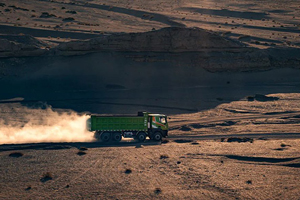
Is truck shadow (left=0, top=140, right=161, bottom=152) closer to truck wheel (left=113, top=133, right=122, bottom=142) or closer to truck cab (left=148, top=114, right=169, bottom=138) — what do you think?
truck wheel (left=113, top=133, right=122, bottom=142)

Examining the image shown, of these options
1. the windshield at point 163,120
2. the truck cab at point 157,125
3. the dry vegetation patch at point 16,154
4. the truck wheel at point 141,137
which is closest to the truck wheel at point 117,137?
the truck wheel at point 141,137

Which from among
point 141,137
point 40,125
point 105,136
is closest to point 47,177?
point 105,136

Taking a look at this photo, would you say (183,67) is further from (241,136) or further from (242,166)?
(242,166)

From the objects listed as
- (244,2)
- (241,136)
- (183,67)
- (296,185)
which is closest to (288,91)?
(183,67)

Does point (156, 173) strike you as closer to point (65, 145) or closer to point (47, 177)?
point (47, 177)

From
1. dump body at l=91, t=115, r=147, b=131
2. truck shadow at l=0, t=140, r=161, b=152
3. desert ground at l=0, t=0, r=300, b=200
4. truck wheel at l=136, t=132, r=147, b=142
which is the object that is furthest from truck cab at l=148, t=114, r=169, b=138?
truck shadow at l=0, t=140, r=161, b=152

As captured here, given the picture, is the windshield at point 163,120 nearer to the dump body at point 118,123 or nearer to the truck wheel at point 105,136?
the dump body at point 118,123
